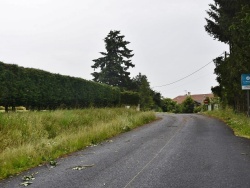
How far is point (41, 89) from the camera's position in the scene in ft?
74.9

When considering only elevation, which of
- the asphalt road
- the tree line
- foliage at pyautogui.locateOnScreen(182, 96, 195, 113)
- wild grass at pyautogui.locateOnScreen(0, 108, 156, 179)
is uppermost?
the tree line

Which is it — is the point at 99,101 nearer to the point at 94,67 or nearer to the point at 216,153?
the point at 216,153

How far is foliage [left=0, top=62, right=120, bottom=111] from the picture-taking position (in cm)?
1906

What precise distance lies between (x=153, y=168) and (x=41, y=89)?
53.5ft

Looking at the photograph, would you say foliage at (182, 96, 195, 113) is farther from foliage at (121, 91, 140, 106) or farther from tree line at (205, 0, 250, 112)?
tree line at (205, 0, 250, 112)

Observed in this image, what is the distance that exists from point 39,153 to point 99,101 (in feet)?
82.0

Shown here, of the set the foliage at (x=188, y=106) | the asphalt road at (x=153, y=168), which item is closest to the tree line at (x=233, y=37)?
the asphalt road at (x=153, y=168)

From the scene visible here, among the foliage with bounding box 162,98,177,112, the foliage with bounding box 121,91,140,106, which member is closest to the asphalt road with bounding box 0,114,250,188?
the foliage with bounding box 121,91,140,106

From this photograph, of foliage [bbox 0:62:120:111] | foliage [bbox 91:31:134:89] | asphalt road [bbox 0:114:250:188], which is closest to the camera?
asphalt road [bbox 0:114:250:188]

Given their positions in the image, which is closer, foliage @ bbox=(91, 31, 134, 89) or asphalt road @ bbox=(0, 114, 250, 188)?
asphalt road @ bbox=(0, 114, 250, 188)

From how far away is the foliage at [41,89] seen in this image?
19062 mm

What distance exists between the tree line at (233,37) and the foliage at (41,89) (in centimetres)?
1289

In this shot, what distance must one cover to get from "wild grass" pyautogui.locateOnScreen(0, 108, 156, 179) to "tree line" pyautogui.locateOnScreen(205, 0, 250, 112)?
27.6 ft

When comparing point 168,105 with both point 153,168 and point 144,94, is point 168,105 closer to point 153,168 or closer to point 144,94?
point 144,94
